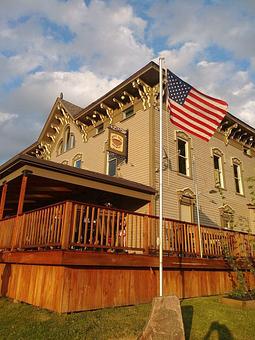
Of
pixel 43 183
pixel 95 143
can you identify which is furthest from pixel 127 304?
pixel 95 143

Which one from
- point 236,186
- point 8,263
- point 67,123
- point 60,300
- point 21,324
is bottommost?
point 21,324

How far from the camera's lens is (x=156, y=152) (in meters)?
13.1

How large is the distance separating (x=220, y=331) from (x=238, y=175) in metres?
13.7

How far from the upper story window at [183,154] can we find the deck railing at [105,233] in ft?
14.1

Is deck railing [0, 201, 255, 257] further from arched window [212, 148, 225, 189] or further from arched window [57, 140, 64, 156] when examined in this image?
arched window [57, 140, 64, 156]

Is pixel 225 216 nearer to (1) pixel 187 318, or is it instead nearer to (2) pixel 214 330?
(1) pixel 187 318

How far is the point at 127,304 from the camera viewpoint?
7.36 meters

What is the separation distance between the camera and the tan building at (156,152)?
527 inches

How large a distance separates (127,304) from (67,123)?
14781mm

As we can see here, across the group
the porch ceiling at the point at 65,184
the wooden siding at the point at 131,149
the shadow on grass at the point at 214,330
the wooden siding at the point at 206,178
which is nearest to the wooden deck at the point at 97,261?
the porch ceiling at the point at 65,184

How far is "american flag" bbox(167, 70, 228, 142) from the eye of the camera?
7926 millimetres

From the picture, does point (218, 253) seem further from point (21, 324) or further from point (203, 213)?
point (21, 324)

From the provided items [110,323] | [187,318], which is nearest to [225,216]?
[187,318]

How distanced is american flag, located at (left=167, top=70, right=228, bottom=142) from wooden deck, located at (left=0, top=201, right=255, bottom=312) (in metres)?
2.89
